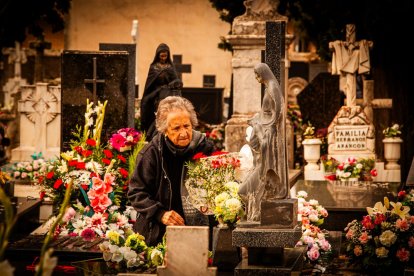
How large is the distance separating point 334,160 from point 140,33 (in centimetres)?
1526

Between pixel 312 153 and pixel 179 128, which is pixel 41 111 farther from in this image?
pixel 179 128

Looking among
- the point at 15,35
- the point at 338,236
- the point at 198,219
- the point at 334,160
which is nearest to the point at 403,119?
the point at 334,160

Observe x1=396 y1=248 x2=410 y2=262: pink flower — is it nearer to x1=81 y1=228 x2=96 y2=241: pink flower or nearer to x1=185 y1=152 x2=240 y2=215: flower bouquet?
x1=185 y1=152 x2=240 y2=215: flower bouquet

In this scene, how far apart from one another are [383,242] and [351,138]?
30.7 feet

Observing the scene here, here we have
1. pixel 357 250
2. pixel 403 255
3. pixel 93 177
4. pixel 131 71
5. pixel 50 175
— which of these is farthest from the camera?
pixel 131 71

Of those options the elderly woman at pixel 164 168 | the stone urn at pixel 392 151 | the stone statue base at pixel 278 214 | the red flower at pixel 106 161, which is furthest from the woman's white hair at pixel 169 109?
the stone urn at pixel 392 151

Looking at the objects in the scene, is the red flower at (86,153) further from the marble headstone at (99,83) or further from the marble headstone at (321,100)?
the marble headstone at (321,100)

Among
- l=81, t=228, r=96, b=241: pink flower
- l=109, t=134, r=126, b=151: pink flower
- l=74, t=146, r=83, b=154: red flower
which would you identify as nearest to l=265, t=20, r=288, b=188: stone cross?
l=81, t=228, r=96, b=241: pink flower

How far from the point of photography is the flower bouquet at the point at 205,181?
7.37 m

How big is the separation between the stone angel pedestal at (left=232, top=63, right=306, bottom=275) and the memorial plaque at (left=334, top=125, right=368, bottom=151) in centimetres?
1018

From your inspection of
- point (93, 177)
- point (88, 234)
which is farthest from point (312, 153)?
point (88, 234)

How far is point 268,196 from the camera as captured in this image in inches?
272

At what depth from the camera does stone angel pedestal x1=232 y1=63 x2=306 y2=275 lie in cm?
680

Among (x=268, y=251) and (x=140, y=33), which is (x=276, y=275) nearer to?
(x=268, y=251)
